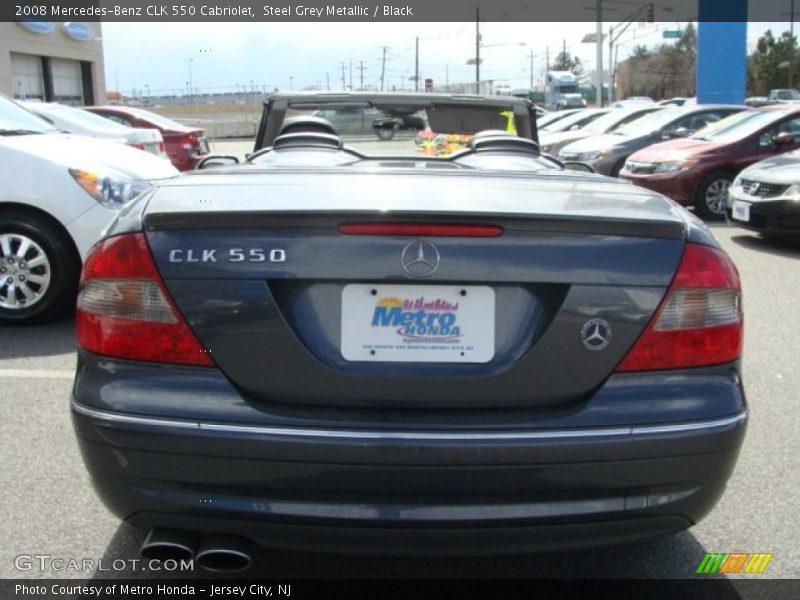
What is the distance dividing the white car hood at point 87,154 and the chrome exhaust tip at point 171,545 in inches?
163

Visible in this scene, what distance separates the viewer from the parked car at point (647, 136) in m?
14.1

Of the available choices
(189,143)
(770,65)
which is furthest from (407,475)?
(770,65)

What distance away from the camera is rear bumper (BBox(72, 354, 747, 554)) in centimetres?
204

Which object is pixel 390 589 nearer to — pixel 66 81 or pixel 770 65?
pixel 66 81

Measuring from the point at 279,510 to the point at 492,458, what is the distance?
532 millimetres

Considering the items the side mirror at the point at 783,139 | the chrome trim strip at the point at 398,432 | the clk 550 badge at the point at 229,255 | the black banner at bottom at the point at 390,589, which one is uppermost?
the clk 550 badge at the point at 229,255

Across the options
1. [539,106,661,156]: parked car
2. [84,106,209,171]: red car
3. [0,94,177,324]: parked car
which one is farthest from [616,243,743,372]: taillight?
[539,106,661,156]: parked car

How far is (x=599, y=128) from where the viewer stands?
18.9 meters

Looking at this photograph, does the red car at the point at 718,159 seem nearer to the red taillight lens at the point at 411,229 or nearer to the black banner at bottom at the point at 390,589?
the black banner at bottom at the point at 390,589

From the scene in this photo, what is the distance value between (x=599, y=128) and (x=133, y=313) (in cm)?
1786

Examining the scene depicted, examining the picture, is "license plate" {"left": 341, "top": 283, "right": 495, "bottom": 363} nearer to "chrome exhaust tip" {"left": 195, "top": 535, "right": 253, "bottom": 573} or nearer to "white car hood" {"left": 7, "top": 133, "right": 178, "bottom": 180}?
"chrome exhaust tip" {"left": 195, "top": 535, "right": 253, "bottom": 573}

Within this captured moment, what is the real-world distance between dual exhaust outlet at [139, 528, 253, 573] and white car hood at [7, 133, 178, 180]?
4162 mm

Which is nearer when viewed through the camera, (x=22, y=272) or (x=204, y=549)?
(x=204, y=549)

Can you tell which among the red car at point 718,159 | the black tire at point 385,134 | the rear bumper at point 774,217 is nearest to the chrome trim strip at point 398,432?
the black tire at point 385,134
